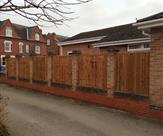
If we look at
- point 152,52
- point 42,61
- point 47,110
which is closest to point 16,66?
point 42,61

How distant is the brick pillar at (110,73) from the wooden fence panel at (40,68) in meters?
5.45

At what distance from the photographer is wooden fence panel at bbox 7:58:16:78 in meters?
19.1

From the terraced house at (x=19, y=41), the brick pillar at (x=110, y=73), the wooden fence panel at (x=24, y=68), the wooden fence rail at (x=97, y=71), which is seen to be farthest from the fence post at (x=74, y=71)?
the terraced house at (x=19, y=41)

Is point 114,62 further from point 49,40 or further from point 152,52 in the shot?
point 49,40

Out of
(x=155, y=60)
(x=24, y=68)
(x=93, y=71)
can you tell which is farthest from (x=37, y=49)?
(x=155, y=60)

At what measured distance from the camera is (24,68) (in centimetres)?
1772

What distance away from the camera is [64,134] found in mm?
7297

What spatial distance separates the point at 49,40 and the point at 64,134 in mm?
50949

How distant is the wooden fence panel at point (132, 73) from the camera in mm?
9461

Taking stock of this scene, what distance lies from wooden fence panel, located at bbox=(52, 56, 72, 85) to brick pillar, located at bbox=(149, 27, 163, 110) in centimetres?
536

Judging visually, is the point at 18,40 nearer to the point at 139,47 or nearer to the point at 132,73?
the point at 139,47

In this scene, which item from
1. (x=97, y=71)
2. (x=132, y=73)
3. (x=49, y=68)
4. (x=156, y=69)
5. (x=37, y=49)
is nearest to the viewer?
Answer: (x=156, y=69)

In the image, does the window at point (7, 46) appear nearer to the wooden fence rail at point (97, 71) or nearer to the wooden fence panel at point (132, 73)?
the wooden fence rail at point (97, 71)

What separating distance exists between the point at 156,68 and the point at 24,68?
11.0 metres
